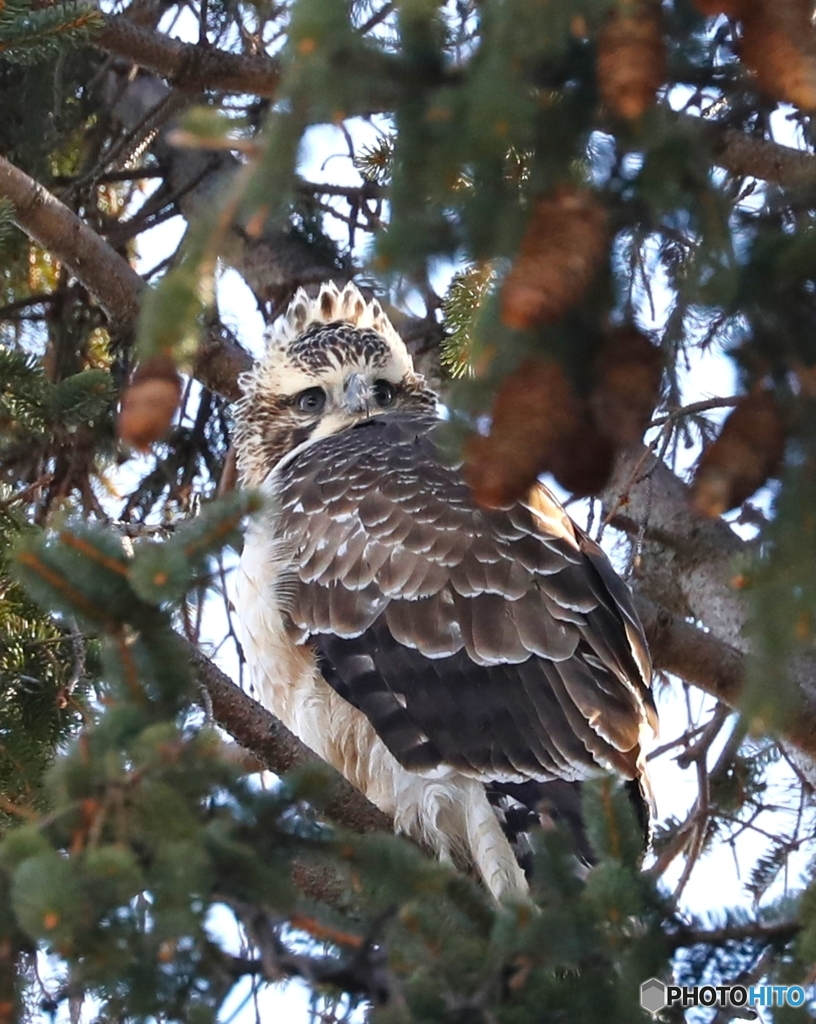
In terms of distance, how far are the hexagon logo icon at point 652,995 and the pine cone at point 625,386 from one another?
0.73 m

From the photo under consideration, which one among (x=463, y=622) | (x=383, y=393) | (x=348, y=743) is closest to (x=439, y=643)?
(x=463, y=622)

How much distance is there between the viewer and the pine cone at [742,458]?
6.09 feet

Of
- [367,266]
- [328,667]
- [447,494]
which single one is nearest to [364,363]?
[447,494]

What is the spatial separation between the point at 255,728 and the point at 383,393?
227 centimetres

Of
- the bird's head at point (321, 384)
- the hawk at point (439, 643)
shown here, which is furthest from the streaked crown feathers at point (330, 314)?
the hawk at point (439, 643)

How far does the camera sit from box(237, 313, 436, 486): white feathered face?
5.02 metres

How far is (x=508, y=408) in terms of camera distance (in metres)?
1.88

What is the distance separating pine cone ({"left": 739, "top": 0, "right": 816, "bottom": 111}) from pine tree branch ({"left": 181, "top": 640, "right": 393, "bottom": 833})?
1.61 meters

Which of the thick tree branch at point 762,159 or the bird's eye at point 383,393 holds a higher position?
the bird's eye at point 383,393

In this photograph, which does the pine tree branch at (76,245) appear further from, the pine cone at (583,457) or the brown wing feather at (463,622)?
the pine cone at (583,457)

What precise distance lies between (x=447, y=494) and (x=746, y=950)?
2232 mm

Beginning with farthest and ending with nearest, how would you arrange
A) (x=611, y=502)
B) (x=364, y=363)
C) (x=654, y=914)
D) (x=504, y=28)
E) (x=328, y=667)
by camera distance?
(x=364, y=363), (x=611, y=502), (x=328, y=667), (x=654, y=914), (x=504, y=28)

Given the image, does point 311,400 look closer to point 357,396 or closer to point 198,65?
point 357,396

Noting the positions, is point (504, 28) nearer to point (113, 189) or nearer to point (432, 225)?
point (432, 225)
